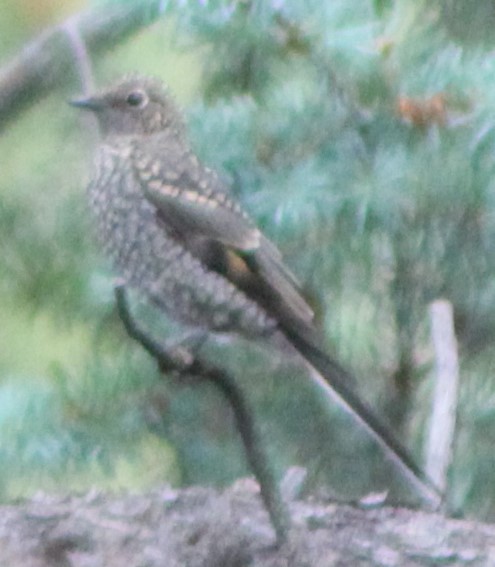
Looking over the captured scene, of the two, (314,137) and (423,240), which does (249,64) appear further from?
(423,240)

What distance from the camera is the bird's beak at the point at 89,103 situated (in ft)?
3.65

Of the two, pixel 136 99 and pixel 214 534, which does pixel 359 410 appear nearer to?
pixel 214 534

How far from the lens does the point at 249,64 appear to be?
1113 mm

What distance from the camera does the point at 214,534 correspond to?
920 mm

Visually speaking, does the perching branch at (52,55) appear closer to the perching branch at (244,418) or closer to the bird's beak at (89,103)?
the bird's beak at (89,103)

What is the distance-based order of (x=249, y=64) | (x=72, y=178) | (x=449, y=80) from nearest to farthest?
(x=449, y=80)
(x=249, y=64)
(x=72, y=178)

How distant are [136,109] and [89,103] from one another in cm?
8

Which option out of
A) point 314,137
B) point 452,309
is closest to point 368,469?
point 452,309

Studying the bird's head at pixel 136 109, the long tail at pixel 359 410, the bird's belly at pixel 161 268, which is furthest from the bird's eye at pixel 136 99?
the long tail at pixel 359 410

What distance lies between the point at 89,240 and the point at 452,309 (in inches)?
12.3

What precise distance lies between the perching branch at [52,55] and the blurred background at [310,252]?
32 mm

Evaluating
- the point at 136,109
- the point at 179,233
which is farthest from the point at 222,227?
the point at 136,109

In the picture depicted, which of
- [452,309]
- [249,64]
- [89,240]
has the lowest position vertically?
[452,309]

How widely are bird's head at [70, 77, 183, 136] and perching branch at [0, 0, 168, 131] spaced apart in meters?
0.05
